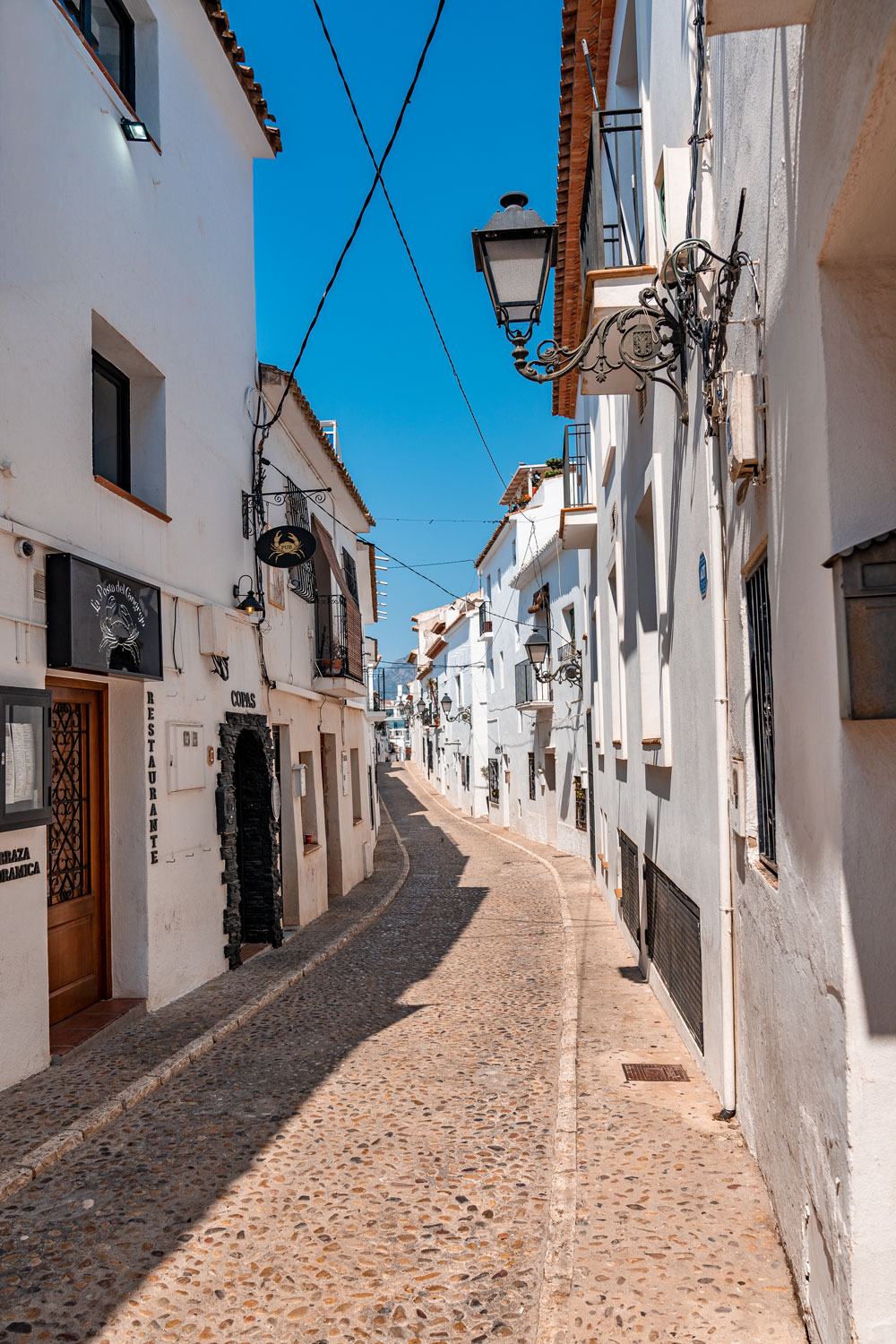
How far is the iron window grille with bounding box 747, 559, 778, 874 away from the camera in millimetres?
3947

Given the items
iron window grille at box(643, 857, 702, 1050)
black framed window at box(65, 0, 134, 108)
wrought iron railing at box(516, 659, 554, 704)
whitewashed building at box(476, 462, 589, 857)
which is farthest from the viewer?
wrought iron railing at box(516, 659, 554, 704)

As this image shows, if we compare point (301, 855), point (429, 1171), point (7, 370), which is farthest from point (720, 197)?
point (301, 855)

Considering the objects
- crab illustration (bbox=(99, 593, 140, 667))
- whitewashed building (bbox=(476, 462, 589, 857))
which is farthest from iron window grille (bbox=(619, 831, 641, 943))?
whitewashed building (bbox=(476, 462, 589, 857))

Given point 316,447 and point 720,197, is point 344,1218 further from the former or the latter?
point 316,447

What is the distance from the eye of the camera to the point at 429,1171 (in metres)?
4.43

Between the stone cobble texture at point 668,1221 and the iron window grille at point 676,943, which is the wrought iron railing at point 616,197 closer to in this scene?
the iron window grille at point 676,943

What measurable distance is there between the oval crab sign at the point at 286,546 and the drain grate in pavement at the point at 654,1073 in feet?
20.9

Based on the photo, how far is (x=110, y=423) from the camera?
8.01 meters

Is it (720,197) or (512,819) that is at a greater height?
(720,197)

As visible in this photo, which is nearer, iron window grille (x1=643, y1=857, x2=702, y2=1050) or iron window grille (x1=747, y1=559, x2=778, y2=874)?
iron window grille (x1=747, y1=559, x2=778, y2=874)

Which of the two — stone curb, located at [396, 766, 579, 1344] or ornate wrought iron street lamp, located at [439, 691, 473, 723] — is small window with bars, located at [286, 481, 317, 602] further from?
ornate wrought iron street lamp, located at [439, 691, 473, 723]

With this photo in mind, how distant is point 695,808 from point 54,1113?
3.91 meters

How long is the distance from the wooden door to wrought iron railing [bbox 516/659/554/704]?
46.9ft

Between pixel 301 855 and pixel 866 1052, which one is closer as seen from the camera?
pixel 866 1052
